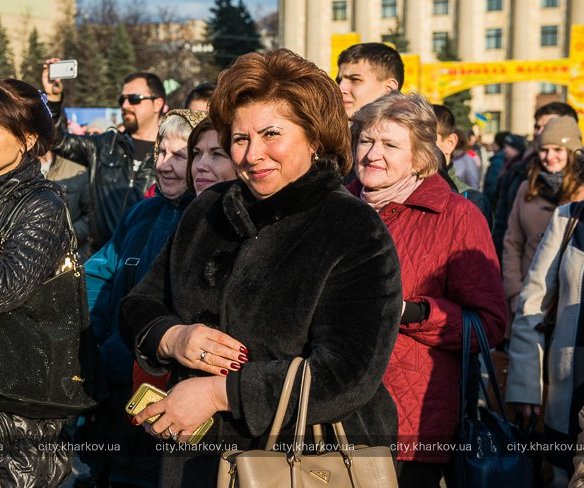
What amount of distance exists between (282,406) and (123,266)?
1877 millimetres

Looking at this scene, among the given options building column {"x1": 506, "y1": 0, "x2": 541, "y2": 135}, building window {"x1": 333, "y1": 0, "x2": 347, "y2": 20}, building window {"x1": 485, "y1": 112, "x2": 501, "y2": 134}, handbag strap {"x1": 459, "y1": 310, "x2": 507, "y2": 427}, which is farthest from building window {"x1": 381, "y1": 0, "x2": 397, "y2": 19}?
handbag strap {"x1": 459, "y1": 310, "x2": 507, "y2": 427}

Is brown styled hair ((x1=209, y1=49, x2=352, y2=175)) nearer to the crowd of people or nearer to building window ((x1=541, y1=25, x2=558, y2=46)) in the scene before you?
the crowd of people

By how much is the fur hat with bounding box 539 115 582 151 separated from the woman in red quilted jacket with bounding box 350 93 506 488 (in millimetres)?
3536

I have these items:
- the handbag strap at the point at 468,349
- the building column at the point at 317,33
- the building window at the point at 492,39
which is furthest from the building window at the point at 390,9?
the handbag strap at the point at 468,349

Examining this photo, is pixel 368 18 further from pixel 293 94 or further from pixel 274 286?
pixel 274 286

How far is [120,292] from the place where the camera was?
432 centimetres

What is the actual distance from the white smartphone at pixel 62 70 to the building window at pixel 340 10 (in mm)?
76885

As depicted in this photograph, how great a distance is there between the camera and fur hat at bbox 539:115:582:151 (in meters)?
7.28

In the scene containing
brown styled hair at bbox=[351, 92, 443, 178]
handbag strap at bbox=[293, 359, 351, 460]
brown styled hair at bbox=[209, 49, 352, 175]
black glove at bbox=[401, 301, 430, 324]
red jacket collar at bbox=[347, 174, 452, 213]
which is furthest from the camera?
brown styled hair at bbox=[351, 92, 443, 178]

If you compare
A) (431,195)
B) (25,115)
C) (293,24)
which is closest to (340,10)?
(293,24)

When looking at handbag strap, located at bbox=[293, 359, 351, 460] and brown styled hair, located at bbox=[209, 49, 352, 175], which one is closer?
handbag strap, located at bbox=[293, 359, 351, 460]

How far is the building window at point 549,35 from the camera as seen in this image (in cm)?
7621

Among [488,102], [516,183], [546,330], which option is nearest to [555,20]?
[488,102]

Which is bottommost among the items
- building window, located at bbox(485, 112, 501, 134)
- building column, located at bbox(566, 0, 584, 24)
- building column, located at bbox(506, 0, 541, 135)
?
building window, located at bbox(485, 112, 501, 134)
